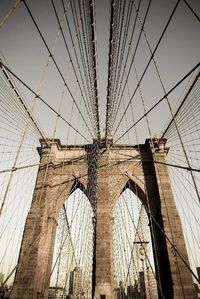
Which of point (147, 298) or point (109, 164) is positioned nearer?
point (109, 164)

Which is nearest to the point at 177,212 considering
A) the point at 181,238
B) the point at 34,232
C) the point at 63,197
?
the point at 181,238

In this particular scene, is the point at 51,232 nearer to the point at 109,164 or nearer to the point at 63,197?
the point at 63,197

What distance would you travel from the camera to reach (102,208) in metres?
9.90

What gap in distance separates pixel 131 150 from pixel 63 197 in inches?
174

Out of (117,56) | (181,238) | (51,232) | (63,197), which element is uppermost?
(117,56)

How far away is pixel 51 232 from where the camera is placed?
9.96 metres

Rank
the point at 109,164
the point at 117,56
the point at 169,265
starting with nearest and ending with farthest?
the point at 117,56 → the point at 169,265 → the point at 109,164

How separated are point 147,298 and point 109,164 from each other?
838 cm

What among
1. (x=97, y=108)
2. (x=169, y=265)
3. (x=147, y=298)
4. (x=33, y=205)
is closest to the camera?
(x=169, y=265)

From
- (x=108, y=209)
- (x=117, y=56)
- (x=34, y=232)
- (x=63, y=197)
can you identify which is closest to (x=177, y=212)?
(x=108, y=209)

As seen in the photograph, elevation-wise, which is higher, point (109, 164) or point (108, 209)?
point (109, 164)

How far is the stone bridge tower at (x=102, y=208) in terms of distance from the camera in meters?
7.99

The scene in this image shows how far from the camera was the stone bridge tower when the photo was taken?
7.99 metres

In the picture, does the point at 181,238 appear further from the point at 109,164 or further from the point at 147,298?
the point at 147,298
